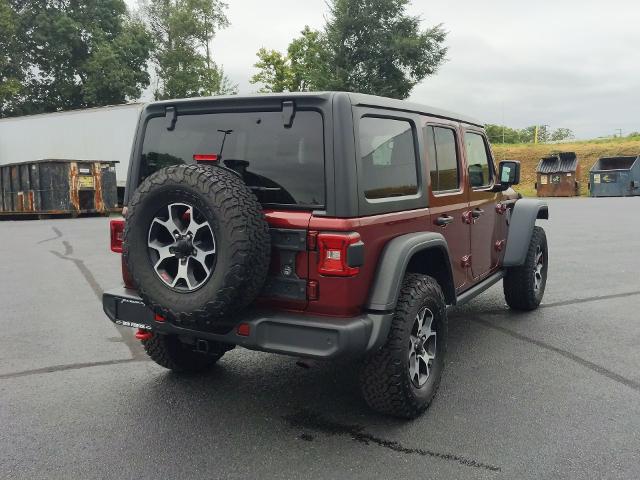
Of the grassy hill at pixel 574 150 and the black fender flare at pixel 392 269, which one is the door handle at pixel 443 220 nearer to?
the black fender flare at pixel 392 269

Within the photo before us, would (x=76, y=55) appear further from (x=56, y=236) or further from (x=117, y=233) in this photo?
(x=117, y=233)

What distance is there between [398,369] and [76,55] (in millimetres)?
45797

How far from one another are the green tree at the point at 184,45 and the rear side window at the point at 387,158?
4402 centimetres

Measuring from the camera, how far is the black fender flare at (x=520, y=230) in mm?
5211

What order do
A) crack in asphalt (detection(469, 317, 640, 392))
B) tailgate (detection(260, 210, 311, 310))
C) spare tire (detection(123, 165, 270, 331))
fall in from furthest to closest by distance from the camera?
crack in asphalt (detection(469, 317, 640, 392)) < tailgate (detection(260, 210, 311, 310)) < spare tire (detection(123, 165, 270, 331))

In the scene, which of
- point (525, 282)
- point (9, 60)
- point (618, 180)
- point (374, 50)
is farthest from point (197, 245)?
point (9, 60)

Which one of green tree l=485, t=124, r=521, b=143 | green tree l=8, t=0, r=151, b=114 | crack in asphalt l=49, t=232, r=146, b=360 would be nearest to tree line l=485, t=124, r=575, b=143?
green tree l=485, t=124, r=521, b=143


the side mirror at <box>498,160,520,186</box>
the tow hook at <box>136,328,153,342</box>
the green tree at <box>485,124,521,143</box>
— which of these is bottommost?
the tow hook at <box>136,328,153,342</box>

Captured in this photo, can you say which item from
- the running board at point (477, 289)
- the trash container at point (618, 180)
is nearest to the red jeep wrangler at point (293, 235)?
the running board at point (477, 289)

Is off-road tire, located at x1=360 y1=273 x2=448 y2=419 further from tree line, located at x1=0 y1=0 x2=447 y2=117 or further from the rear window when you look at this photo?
tree line, located at x1=0 y1=0 x2=447 y2=117

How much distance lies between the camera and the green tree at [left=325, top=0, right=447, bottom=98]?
3622cm

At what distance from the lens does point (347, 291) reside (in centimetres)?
289

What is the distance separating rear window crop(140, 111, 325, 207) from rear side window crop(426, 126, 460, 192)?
3.53ft

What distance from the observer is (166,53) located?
45.9 meters
